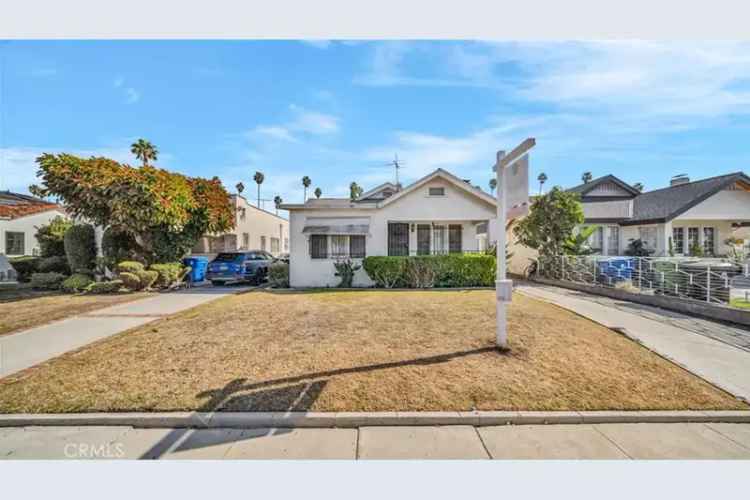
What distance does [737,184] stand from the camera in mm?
18297

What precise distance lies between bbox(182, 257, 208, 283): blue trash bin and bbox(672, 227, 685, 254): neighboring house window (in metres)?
28.4

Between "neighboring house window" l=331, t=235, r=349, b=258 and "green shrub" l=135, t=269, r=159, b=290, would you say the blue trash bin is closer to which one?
"green shrub" l=135, t=269, r=159, b=290

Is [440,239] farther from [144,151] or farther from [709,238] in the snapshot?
[144,151]

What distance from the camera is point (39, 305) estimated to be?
35.0 feet

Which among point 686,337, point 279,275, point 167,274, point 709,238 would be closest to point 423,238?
point 279,275

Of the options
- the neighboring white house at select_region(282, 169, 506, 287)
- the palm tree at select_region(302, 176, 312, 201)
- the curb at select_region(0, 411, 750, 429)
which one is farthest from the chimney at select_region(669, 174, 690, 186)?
the palm tree at select_region(302, 176, 312, 201)

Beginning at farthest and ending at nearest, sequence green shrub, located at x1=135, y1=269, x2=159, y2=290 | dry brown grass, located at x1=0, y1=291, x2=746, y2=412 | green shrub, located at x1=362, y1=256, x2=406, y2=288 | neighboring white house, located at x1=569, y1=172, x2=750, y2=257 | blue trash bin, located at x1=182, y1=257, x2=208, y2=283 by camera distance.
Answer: neighboring white house, located at x1=569, y1=172, x2=750, y2=257
blue trash bin, located at x1=182, y1=257, x2=208, y2=283
green shrub, located at x1=362, y1=256, x2=406, y2=288
green shrub, located at x1=135, y1=269, x2=159, y2=290
dry brown grass, located at x1=0, y1=291, x2=746, y2=412

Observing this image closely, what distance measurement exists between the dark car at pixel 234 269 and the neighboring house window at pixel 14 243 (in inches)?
631

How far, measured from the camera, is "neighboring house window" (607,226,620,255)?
808 inches

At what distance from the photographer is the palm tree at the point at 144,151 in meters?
27.2

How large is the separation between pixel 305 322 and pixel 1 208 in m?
27.3

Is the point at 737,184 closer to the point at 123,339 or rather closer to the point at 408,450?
the point at 408,450

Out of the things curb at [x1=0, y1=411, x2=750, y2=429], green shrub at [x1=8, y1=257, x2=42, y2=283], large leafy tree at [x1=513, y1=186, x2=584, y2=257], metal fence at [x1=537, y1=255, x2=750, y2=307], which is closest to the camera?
curb at [x1=0, y1=411, x2=750, y2=429]

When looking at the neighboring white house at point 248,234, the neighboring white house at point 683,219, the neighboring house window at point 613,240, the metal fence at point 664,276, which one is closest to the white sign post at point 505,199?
the metal fence at point 664,276
